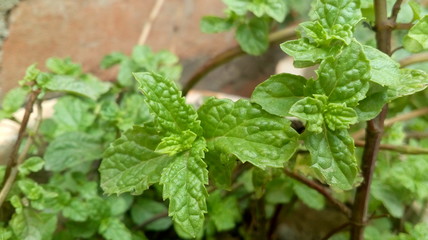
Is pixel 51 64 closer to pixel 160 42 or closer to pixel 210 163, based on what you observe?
pixel 210 163

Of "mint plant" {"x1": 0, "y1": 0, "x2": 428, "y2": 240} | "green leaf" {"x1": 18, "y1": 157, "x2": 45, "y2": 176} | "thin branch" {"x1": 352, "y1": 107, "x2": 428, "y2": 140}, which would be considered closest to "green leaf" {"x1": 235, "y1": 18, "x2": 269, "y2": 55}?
"mint plant" {"x1": 0, "y1": 0, "x2": 428, "y2": 240}

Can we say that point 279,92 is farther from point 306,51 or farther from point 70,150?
point 70,150

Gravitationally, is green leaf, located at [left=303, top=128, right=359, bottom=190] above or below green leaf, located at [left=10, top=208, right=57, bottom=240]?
above

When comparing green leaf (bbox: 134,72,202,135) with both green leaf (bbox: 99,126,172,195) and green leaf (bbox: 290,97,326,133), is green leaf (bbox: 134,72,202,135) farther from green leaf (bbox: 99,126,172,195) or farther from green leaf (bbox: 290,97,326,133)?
green leaf (bbox: 290,97,326,133)

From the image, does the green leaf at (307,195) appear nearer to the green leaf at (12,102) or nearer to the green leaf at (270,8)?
the green leaf at (270,8)

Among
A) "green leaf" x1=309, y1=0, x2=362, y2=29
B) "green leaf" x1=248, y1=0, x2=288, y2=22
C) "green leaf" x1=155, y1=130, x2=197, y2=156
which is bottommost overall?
"green leaf" x1=155, y1=130, x2=197, y2=156

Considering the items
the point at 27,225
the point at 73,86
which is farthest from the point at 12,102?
the point at 27,225

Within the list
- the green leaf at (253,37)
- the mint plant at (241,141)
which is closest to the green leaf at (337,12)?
the mint plant at (241,141)
